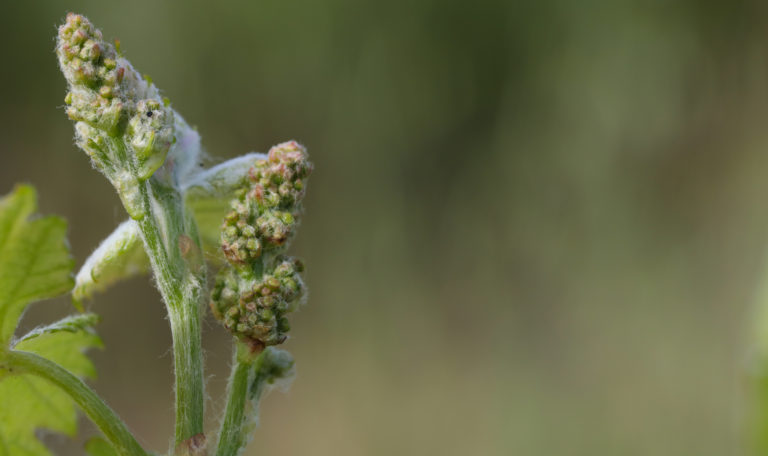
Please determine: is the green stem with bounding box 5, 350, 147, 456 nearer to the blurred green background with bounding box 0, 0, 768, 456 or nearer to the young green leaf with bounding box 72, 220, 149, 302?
the young green leaf with bounding box 72, 220, 149, 302

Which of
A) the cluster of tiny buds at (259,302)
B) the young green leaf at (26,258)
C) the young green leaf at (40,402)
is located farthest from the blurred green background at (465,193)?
the young green leaf at (26,258)

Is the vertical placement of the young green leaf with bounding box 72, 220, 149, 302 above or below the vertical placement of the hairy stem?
→ above

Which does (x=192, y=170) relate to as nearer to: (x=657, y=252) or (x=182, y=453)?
(x=182, y=453)

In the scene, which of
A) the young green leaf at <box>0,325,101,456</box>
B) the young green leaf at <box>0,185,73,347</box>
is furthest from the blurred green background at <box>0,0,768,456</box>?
the young green leaf at <box>0,185,73,347</box>

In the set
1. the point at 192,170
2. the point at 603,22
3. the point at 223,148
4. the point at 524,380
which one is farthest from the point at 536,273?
the point at 192,170

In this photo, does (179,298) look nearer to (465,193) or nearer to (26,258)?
(26,258)

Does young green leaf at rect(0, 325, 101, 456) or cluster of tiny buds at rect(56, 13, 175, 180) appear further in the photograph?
young green leaf at rect(0, 325, 101, 456)

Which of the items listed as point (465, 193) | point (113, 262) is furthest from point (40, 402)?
point (465, 193)
